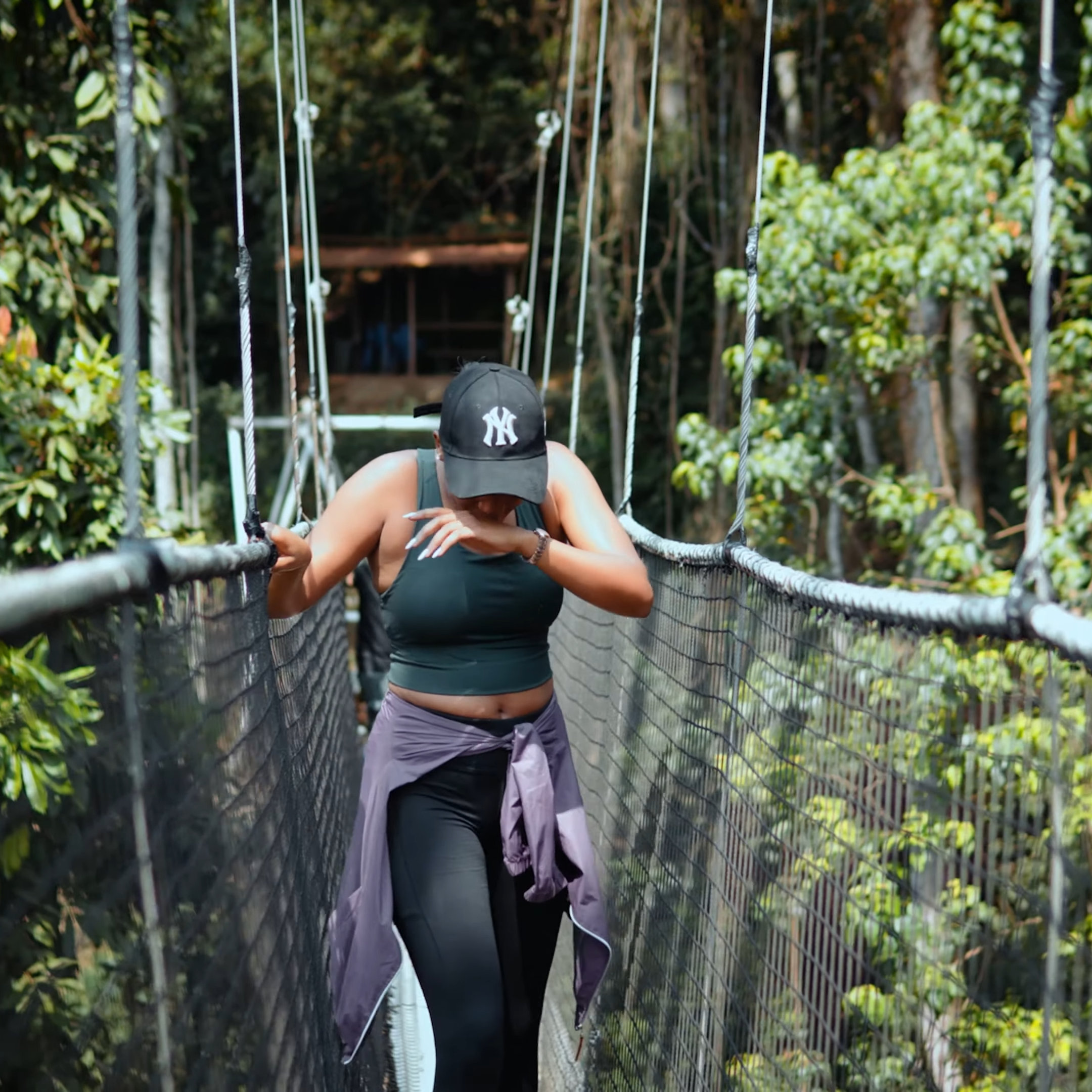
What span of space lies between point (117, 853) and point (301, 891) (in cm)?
84

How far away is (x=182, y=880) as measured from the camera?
110cm

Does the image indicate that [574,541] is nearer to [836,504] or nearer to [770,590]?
[770,590]

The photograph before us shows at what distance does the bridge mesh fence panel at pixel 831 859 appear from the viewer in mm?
1010

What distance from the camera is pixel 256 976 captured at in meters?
1.39

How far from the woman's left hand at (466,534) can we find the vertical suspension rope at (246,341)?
0.18 metres

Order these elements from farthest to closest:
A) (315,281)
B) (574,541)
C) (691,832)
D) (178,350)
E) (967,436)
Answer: (178,350) < (967,436) < (315,281) < (691,832) < (574,541)

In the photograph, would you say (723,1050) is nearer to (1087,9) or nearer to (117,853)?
(117,853)

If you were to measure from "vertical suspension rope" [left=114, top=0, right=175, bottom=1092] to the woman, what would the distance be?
54 centimetres

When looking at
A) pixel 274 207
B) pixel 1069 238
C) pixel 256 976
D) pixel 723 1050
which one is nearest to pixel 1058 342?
pixel 1069 238

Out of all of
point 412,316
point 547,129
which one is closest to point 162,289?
point 412,316

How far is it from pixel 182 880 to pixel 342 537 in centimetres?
58

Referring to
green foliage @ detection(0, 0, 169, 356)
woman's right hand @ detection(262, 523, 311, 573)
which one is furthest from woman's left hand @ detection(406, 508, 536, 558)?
green foliage @ detection(0, 0, 169, 356)

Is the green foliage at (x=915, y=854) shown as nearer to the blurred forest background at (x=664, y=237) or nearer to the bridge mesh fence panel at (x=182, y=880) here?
the bridge mesh fence panel at (x=182, y=880)

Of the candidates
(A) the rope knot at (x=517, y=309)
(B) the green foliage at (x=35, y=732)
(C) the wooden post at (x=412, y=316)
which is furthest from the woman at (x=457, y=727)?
(C) the wooden post at (x=412, y=316)
